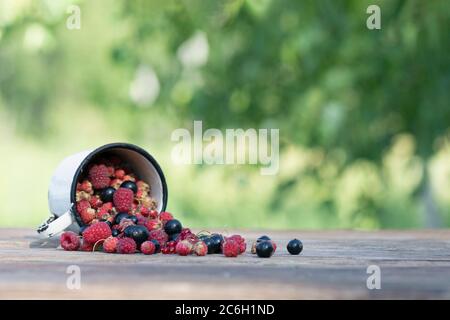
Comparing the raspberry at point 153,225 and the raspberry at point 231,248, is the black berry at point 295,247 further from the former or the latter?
the raspberry at point 153,225

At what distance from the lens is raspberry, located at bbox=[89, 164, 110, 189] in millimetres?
2039

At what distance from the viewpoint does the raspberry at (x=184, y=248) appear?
1808 millimetres

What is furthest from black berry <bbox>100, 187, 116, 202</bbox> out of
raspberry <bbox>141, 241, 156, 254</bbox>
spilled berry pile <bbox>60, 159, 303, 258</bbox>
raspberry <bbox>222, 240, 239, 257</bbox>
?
raspberry <bbox>222, 240, 239, 257</bbox>

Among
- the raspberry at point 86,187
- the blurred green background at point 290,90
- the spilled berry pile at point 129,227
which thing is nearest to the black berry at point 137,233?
the spilled berry pile at point 129,227

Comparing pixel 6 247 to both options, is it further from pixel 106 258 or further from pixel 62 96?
pixel 62 96

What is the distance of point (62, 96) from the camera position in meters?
6.20

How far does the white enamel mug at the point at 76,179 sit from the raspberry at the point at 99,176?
23 millimetres

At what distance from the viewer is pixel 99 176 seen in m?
Answer: 2.04

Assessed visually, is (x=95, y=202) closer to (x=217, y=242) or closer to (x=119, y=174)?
(x=119, y=174)

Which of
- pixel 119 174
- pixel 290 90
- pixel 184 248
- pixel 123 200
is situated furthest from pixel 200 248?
pixel 290 90

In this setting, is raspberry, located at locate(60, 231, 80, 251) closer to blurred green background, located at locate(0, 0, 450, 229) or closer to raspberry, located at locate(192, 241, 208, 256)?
raspberry, located at locate(192, 241, 208, 256)

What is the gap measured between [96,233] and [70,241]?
2.8 inches

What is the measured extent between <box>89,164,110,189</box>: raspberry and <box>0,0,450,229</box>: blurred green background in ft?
3.86

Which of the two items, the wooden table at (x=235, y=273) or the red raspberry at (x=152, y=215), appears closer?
the wooden table at (x=235, y=273)
